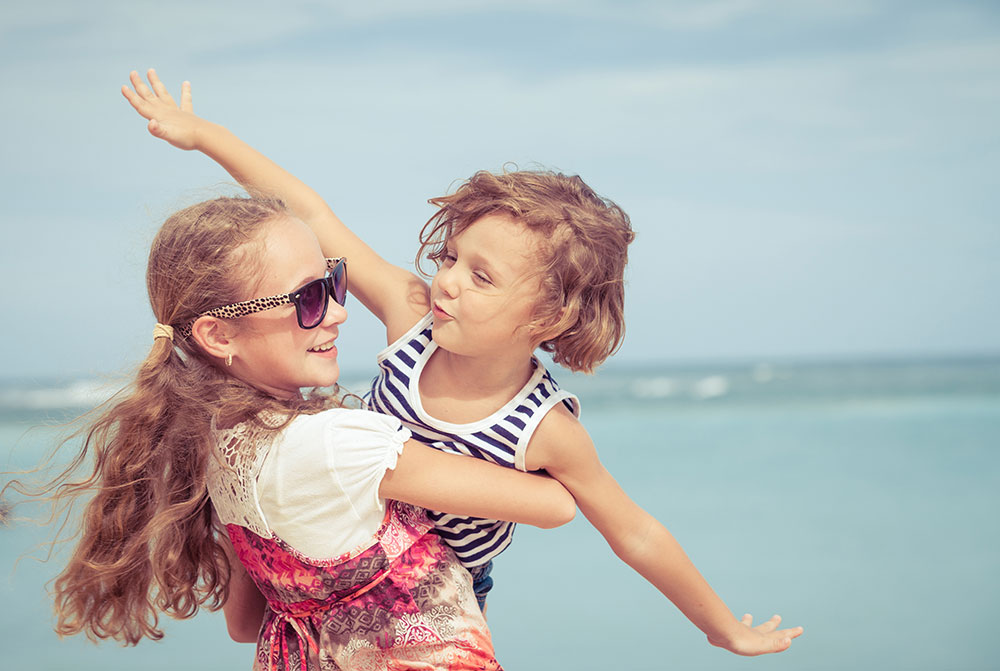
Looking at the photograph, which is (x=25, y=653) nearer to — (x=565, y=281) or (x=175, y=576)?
(x=175, y=576)

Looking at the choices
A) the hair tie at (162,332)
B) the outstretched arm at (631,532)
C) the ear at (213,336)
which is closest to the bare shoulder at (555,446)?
the outstretched arm at (631,532)

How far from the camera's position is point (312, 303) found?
73.2 inches

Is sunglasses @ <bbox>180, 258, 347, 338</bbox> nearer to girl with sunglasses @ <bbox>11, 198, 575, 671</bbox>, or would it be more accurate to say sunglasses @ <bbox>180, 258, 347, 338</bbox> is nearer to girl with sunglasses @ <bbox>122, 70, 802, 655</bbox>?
girl with sunglasses @ <bbox>11, 198, 575, 671</bbox>

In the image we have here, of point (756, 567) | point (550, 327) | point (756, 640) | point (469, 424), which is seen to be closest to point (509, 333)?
point (550, 327)

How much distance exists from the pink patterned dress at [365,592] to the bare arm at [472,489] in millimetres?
60

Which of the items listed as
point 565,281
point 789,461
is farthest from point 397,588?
point 789,461

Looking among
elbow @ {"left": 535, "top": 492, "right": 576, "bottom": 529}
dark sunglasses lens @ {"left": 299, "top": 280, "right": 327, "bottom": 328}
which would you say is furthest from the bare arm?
dark sunglasses lens @ {"left": 299, "top": 280, "right": 327, "bottom": 328}

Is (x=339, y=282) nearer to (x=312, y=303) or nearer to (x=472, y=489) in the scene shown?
(x=312, y=303)

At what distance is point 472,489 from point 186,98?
127 centimetres

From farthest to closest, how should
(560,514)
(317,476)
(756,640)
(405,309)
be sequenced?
(756,640)
(405,309)
(560,514)
(317,476)

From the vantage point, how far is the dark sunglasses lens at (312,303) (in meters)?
1.84

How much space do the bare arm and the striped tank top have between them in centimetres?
9

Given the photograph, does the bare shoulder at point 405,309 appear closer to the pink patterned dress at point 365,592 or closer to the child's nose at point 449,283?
the child's nose at point 449,283

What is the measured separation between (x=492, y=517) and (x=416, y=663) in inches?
11.8
